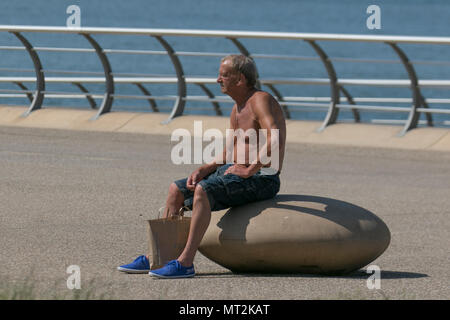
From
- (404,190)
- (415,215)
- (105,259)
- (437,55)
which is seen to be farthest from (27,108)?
(437,55)

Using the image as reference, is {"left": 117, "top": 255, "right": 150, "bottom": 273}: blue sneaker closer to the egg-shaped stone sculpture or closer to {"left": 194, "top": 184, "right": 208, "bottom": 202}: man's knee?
the egg-shaped stone sculpture

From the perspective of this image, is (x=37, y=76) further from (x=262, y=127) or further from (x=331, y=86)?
(x=262, y=127)

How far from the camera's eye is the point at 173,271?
26.7 feet

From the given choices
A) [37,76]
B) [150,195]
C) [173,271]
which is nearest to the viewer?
[173,271]

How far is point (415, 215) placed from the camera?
39.8ft

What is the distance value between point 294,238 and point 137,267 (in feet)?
3.48

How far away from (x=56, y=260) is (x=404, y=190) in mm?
6060

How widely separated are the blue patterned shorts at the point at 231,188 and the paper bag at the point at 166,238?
0.54 ft

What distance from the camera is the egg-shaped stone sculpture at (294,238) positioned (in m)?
8.26

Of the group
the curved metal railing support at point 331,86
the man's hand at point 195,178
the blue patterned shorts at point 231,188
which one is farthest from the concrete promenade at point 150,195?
the man's hand at point 195,178

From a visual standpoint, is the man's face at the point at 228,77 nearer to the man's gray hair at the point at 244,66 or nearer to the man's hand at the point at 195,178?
the man's gray hair at the point at 244,66

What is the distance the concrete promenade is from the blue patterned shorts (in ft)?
1.64

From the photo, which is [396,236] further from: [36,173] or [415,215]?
[36,173]

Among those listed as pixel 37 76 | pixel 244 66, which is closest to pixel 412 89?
pixel 37 76
